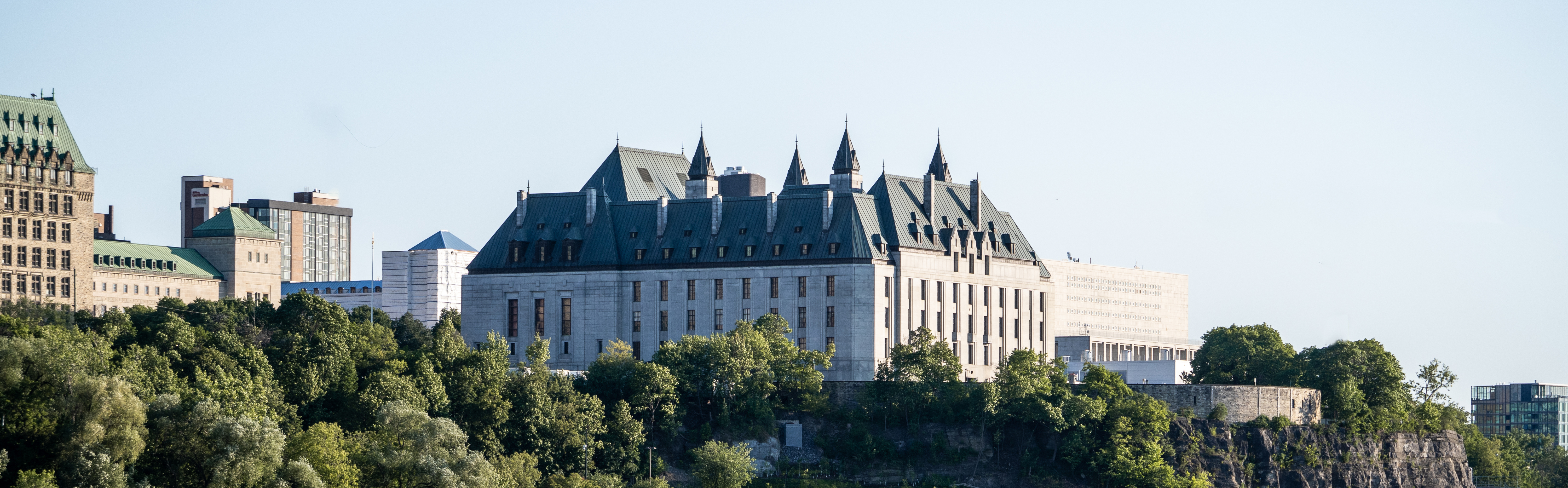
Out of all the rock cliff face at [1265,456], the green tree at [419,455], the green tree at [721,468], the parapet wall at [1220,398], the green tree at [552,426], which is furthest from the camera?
the parapet wall at [1220,398]

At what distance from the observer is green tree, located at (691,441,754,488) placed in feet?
561

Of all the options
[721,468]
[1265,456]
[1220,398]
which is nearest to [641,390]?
[721,468]

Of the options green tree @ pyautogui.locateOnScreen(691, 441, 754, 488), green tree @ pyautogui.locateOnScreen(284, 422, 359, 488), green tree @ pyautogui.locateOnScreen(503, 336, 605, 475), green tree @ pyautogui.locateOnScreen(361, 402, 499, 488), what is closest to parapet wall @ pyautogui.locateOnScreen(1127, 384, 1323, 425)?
green tree @ pyautogui.locateOnScreen(691, 441, 754, 488)

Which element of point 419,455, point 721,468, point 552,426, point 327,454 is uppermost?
point 552,426

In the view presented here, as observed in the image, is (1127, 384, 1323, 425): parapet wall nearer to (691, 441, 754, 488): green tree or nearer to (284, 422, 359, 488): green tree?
(691, 441, 754, 488): green tree

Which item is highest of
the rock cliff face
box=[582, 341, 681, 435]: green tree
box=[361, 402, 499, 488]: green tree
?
box=[582, 341, 681, 435]: green tree

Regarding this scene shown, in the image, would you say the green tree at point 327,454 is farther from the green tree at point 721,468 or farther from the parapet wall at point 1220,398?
the parapet wall at point 1220,398

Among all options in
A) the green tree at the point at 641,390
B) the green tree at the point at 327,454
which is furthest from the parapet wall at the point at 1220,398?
the green tree at the point at 327,454

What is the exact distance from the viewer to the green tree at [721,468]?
17100 centimetres

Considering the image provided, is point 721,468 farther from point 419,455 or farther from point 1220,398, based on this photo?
point 1220,398

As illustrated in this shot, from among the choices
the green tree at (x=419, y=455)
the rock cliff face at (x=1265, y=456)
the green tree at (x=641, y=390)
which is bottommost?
the rock cliff face at (x=1265, y=456)

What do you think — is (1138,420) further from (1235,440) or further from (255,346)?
(255,346)

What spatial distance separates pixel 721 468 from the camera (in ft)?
562

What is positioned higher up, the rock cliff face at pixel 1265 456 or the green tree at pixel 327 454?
the green tree at pixel 327 454
